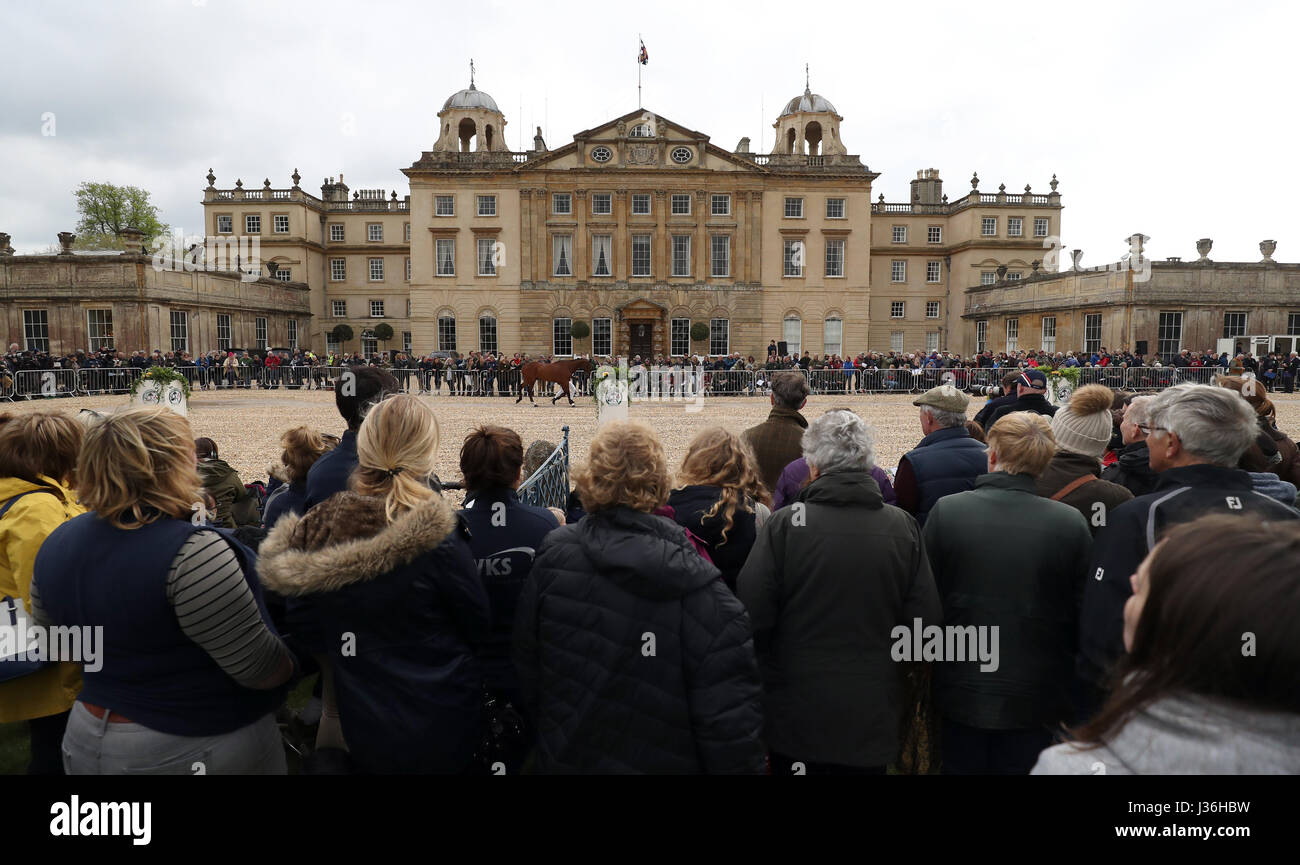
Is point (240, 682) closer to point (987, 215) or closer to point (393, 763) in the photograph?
point (393, 763)

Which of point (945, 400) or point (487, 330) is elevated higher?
point (487, 330)

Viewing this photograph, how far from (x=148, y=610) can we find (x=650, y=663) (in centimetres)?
146

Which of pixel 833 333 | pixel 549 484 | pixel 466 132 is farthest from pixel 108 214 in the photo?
pixel 549 484

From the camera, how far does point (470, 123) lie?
4675 centimetres

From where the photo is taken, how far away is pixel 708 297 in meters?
43.0

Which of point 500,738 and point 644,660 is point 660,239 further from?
point 644,660

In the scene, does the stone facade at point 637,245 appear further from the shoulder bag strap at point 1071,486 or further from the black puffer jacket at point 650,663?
the black puffer jacket at point 650,663

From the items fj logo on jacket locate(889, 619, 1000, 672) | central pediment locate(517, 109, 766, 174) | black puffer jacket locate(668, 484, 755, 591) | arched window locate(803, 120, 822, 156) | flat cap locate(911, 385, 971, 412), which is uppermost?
arched window locate(803, 120, 822, 156)

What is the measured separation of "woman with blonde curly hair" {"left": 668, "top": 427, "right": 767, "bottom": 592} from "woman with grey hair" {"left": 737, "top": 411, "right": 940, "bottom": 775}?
41cm

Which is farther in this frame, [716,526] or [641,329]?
[641,329]

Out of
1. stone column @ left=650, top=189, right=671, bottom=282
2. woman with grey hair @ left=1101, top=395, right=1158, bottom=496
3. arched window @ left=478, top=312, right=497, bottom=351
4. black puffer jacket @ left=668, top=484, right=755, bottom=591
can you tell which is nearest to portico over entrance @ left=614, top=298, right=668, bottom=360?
stone column @ left=650, top=189, right=671, bottom=282

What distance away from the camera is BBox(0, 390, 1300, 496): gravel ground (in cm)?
1320

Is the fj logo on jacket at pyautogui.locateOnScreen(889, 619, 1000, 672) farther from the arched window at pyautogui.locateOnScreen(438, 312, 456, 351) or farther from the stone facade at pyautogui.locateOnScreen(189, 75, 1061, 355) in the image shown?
the arched window at pyautogui.locateOnScreen(438, 312, 456, 351)

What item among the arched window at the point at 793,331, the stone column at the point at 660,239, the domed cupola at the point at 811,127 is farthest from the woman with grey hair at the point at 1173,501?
the domed cupola at the point at 811,127
